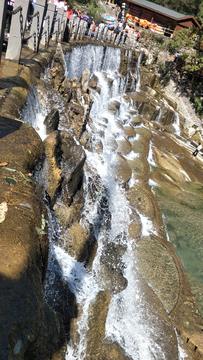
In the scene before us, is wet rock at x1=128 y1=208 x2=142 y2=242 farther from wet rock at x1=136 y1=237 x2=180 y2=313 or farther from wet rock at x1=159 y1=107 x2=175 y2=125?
wet rock at x1=159 y1=107 x2=175 y2=125

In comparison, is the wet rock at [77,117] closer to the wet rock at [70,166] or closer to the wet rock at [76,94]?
the wet rock at [76,94]

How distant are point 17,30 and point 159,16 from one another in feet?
109

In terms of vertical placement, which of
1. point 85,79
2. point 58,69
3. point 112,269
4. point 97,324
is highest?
point 58,69

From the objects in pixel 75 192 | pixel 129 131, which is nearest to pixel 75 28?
pixel 129 131

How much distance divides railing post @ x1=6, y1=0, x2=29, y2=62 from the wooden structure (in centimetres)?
2993

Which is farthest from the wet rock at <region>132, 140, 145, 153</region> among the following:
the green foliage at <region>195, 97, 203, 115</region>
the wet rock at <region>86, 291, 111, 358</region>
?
the green foliage at <region>195, 97, 203, 115</region>

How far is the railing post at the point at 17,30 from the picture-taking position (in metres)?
7.32

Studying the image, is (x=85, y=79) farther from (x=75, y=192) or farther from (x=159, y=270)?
(x=159, y=270)

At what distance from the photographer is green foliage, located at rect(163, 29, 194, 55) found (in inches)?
1031

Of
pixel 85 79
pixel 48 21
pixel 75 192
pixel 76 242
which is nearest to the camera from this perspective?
pixel 76 242

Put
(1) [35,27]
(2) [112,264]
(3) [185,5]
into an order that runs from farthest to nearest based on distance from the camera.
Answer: (3) [185,5], (1) [35,27], (2) [112,264]

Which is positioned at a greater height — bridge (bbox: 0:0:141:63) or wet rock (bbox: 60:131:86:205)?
bridge (bbox: 0:0:141:63)

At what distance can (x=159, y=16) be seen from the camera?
34.6 meters

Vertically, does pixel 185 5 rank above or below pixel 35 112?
above
